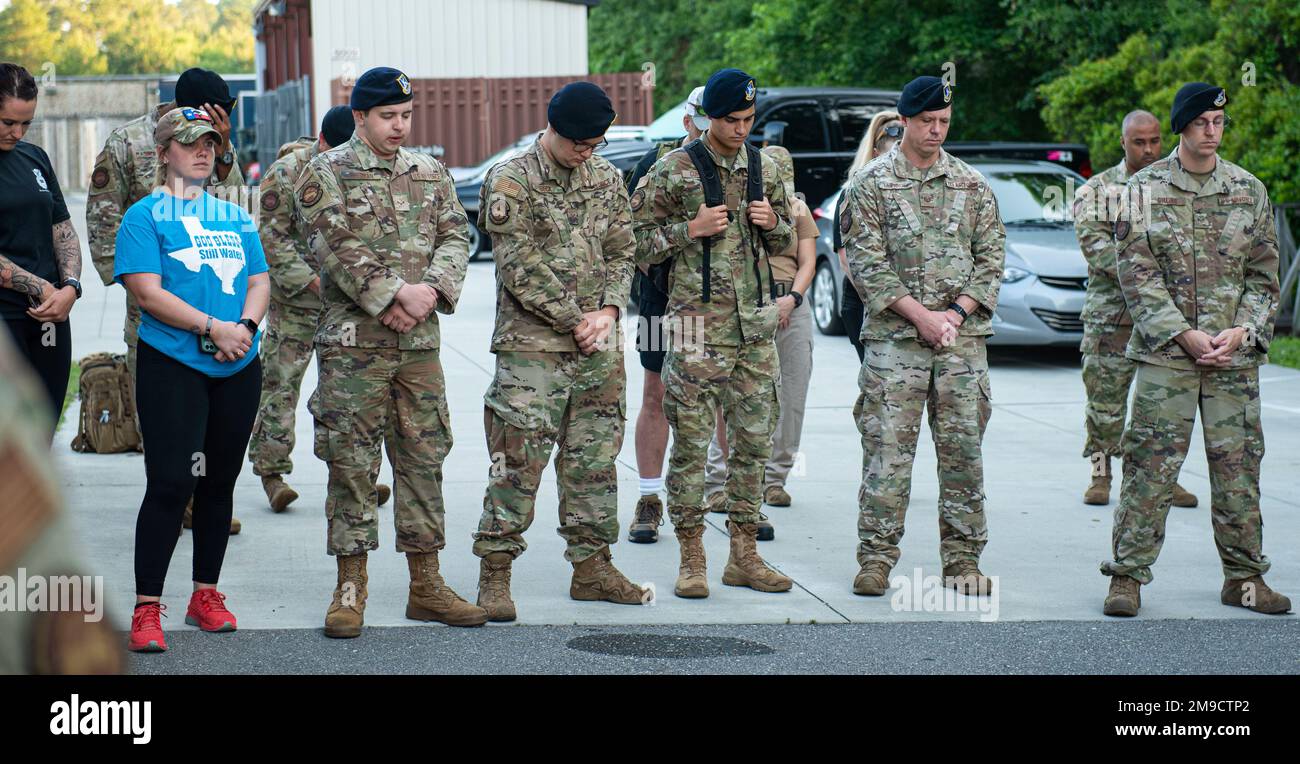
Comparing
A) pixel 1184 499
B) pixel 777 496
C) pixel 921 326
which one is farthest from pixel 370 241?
pixel 1184 499

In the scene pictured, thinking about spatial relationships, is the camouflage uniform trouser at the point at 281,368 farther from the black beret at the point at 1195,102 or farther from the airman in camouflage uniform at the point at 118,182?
the black beret at the point at 1195,102

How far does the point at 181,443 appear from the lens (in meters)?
5.16

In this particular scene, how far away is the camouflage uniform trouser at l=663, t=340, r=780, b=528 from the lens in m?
6.12

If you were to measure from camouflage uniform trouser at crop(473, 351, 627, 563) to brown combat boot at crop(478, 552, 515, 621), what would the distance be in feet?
0.14

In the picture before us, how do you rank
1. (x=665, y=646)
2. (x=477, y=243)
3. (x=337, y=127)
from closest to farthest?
(x=665, y=646)
(x=337, y=127)
(x=477, y=243)

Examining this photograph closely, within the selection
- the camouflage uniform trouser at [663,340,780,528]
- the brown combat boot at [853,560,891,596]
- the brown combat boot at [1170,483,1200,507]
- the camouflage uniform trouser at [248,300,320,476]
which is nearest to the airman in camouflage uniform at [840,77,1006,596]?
the brown combat boot at [853,560,891,596]

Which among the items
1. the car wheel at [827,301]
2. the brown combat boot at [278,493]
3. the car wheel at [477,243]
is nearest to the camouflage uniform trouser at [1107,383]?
the brown combat boot at [278,493]

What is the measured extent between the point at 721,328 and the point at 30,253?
273 centimetres

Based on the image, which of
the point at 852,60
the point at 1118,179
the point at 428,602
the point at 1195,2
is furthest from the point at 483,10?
the point at 428,602

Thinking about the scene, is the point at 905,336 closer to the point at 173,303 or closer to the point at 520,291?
the point at 520,291

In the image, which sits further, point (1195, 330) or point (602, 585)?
point (602, 585)

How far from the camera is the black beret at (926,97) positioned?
604cm

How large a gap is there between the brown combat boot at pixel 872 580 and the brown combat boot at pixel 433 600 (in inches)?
60.0

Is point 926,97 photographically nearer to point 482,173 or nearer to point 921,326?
point 921,326
